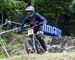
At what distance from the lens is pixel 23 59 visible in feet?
29.3

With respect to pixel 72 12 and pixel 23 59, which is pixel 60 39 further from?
pixel 23 59

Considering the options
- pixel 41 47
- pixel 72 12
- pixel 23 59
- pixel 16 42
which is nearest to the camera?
pixel 23 59

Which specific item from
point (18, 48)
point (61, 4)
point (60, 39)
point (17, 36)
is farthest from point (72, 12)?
point (18, 48)

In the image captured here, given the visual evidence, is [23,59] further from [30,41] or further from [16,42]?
[16,42]

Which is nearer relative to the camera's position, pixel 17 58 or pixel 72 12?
pixel 17 58

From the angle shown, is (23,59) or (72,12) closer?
(23,59)

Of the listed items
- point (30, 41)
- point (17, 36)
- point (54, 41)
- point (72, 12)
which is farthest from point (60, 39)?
point (30, 41)

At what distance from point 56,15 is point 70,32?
1748mm

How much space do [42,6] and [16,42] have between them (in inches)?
309

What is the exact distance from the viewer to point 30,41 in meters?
11.1

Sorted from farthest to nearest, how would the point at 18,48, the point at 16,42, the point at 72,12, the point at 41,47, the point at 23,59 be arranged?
1. the point at 72,12
2. the point at 16,42
3. the point at 18,48
4. the point at 41,47
5. the point at 23,59

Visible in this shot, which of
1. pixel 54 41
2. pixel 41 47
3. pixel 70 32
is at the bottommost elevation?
pixel 70 32

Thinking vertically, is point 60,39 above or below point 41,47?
below

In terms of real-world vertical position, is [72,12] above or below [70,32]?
above
